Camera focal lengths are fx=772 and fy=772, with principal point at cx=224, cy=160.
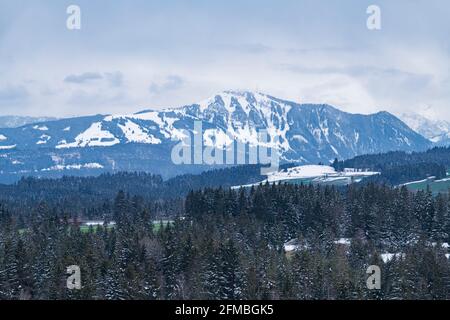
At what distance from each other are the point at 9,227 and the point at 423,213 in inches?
3782

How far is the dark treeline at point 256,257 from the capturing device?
11231 cm

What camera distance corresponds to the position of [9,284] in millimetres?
118188

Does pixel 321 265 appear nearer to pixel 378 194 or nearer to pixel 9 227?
pixel 378 194

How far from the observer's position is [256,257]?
132750 millimetres

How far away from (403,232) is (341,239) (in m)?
13.9

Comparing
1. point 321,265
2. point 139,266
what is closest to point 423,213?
point 321,265

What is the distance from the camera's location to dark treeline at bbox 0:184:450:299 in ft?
368
